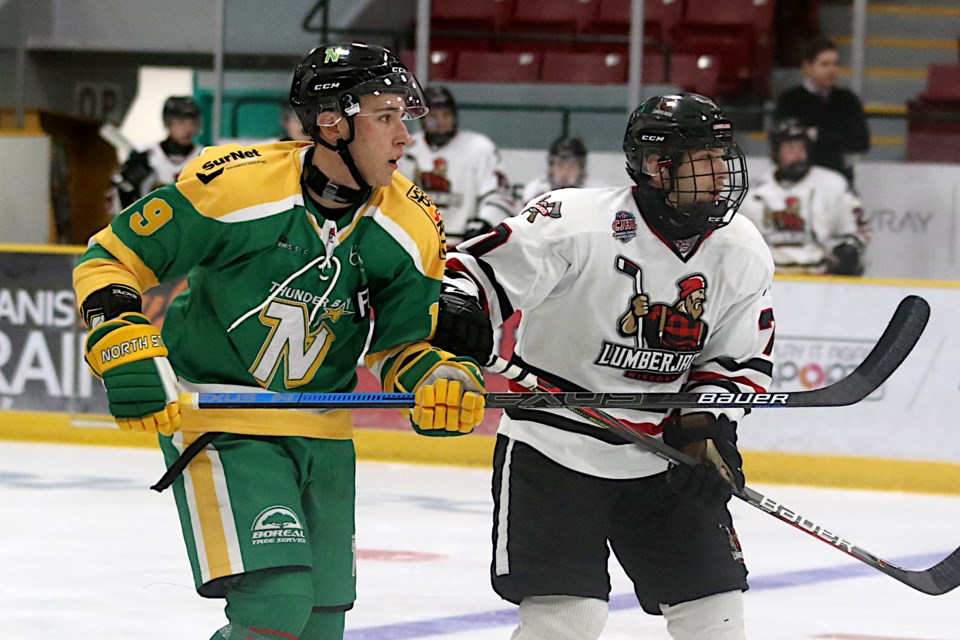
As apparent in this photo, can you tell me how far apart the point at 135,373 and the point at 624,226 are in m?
0.92

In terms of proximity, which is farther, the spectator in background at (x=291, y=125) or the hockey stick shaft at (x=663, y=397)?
the spectator in background at (x=291, y=125)

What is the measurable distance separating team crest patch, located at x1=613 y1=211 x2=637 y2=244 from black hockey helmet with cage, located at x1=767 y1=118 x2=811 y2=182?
4.62 meters

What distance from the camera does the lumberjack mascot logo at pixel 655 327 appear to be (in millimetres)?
3010

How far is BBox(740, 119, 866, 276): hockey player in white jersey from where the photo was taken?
742 cm

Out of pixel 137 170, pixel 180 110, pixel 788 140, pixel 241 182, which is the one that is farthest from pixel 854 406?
pixel 241 182

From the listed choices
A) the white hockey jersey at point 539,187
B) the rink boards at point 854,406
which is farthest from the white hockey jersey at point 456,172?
the rink boards at point 854,406

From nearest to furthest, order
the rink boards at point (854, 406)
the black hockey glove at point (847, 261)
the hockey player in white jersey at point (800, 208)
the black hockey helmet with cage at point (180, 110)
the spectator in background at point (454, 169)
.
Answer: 1. the rink boards at point (854, 406)
2. the black hockey glove at point (847, 261)
3. the hockey player in white jersey at point (800, 208)
4. the spectator in background at point (454, 169)
5. the black hockey helmet with cage at point (180, 110)

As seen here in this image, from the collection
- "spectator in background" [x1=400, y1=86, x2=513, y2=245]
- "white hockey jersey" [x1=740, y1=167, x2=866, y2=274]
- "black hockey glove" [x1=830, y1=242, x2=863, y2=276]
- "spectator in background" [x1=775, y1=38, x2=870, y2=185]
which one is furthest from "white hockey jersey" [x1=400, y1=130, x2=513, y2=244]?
"black hockey glove" [x1=830, y1=242, x2=863, y2=276]

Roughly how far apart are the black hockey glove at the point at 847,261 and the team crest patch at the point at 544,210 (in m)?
4.42

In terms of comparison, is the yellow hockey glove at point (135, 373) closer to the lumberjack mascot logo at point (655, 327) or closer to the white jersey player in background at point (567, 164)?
the lumberjack mascot logo at point (655, 327)

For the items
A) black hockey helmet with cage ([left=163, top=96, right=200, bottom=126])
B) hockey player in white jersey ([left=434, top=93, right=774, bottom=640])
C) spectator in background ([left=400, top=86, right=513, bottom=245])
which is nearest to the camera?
hockey player in white jersey ([left=434, top=93, right=774, bottom=640])

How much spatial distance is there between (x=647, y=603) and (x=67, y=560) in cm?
241

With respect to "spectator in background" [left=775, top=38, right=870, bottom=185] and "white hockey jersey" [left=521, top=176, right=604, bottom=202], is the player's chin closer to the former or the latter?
"white hockey jersey" [left=521, top=176, right=604, bottom=202]

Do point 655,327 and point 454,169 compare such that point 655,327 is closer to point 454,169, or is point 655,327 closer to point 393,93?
point 393,93
